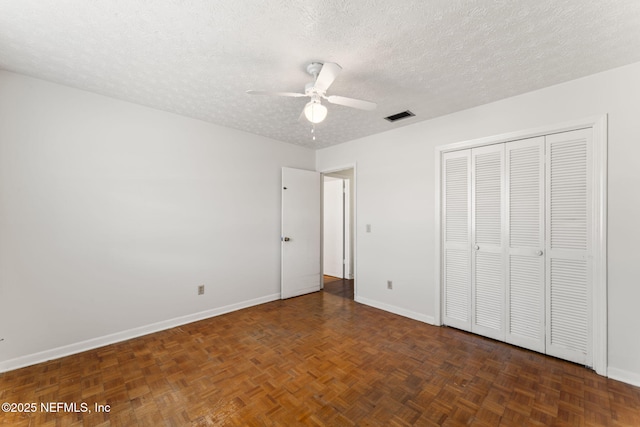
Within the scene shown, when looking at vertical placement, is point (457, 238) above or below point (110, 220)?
below

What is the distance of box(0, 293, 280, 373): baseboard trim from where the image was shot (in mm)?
2330

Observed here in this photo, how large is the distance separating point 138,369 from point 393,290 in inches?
119

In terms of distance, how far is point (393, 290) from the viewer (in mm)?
3693

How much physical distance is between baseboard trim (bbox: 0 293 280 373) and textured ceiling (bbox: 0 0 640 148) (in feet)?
8.45

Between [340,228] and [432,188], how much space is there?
2.75 metres

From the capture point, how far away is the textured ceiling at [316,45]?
1572mm

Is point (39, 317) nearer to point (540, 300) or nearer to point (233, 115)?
point (233, 115)

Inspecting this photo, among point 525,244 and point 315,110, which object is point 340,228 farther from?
point 315,110

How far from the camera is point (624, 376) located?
2.12 meters

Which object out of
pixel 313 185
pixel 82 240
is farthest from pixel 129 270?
pixel 313 185

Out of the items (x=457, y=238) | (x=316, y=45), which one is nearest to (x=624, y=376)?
(x=457, y=238)

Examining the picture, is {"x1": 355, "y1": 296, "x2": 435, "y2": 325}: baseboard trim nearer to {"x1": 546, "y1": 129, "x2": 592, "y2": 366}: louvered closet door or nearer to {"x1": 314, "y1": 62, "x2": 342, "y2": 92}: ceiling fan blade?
{"x1": 546, "y1": 129, "x2": 592, "y2": 366}: louvered closet door

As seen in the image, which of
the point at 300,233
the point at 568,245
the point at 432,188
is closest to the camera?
the point at 568,245

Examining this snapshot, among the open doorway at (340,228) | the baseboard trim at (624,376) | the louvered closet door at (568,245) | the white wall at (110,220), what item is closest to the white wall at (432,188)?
the baseboard trim at (624,376)
